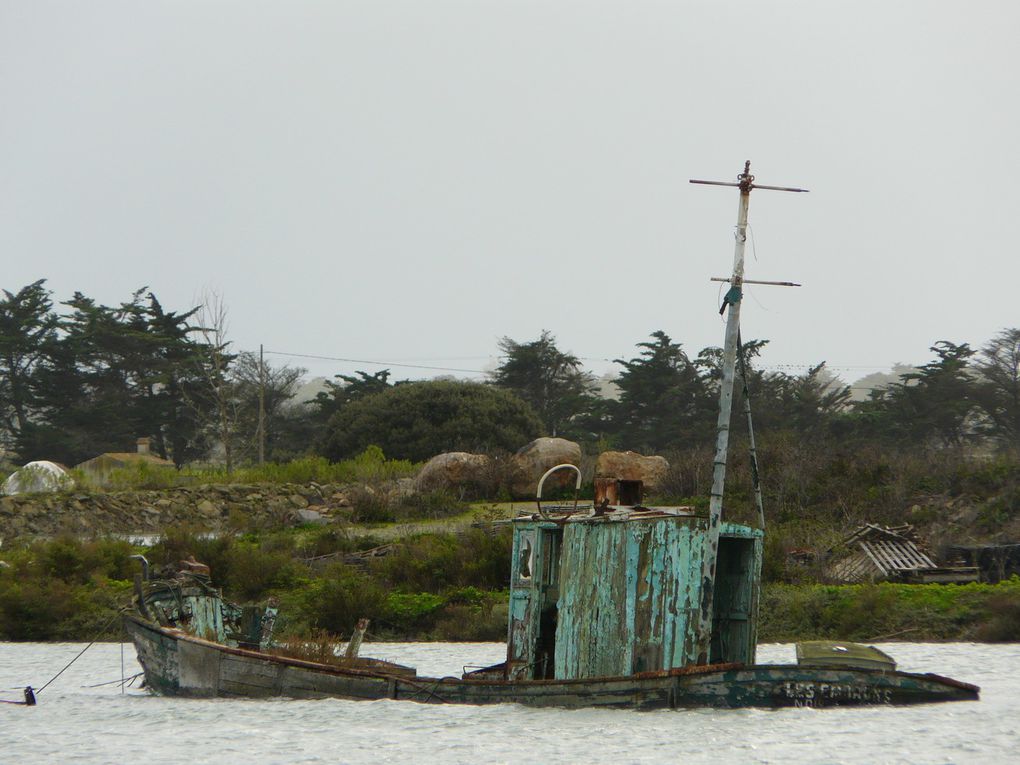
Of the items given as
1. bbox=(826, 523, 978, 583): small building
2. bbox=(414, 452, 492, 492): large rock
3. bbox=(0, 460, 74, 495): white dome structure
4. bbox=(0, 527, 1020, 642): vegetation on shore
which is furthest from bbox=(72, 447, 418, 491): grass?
bbox=(826, 523, 978, 583): small building

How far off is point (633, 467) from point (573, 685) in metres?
20.3

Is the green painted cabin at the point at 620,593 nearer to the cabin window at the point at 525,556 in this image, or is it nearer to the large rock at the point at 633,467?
the cabin window at the point at 525,556

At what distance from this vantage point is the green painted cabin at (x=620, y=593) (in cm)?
1383

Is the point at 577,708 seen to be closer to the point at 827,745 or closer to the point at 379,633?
the point at 827,745

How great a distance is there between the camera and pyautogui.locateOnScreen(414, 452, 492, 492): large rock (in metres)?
34.9

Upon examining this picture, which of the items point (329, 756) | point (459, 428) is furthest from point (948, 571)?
point (459, 428)

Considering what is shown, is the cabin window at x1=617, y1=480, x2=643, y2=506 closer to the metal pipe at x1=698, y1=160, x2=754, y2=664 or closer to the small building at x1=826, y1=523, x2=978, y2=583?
the metal pipe at x1=698, y1=160, x2=754, y2=664

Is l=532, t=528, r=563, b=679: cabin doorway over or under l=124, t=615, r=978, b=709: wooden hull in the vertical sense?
over

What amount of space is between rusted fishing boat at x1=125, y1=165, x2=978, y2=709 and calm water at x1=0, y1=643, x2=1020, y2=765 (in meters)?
0.20

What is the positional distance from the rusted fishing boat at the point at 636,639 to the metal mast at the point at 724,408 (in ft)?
0.06

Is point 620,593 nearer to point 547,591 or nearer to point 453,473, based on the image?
point 547,591

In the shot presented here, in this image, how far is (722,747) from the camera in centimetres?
1297

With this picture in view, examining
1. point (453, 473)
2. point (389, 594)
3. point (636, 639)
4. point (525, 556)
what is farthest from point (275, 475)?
point (636, 639)

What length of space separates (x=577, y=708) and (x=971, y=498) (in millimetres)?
18882
